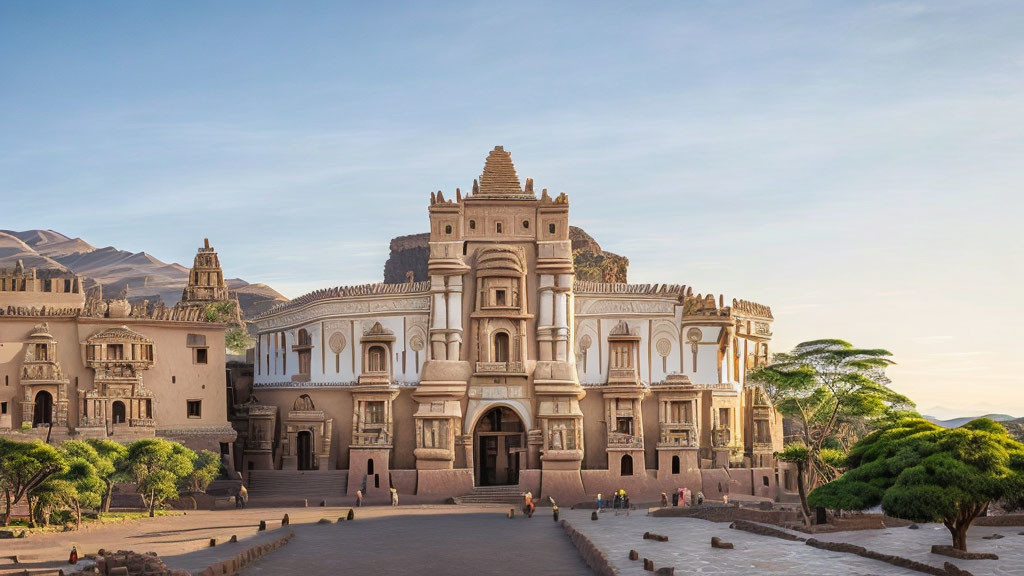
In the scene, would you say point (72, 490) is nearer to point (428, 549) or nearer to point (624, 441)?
point (428, 549)

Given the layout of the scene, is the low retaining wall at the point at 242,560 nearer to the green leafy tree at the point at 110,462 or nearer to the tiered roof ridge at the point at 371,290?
the green leafy tree at the point at 110,462

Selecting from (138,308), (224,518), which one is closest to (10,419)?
(138,308)

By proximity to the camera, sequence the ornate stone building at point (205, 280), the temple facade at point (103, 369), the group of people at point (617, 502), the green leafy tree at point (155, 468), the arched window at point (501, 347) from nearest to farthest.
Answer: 1. the green leafy tree at point (155, 468)
2. the group of people at point (617, 502)
3. the temple facade at point (103, 369)
4. the arched window at point (501, 347)
5. the ornate stone building at point (205, 280)

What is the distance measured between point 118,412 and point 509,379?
19.6 metres

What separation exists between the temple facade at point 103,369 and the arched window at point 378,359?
7.81m

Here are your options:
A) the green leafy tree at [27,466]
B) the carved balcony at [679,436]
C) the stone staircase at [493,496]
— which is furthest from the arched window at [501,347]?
the green leafy tree at [27,466]

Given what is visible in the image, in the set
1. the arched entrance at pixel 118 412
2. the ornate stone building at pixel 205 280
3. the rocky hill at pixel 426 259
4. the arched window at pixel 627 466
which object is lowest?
the arched window at pixel 627 466

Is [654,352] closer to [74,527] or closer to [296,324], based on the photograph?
[296,324]

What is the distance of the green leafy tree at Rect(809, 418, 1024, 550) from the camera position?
99.9ft

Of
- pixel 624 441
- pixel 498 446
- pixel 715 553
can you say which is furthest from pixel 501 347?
pixel 715 553

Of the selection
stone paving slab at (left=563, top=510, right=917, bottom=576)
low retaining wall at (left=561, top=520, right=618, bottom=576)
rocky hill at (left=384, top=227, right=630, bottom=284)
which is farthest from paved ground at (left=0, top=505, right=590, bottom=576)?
rocky hill at (left=384, top=227, right=630, bottom=284)

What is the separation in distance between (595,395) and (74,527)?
28.3 metres

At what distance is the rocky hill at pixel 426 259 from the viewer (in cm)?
10662

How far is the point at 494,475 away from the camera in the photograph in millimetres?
61969
